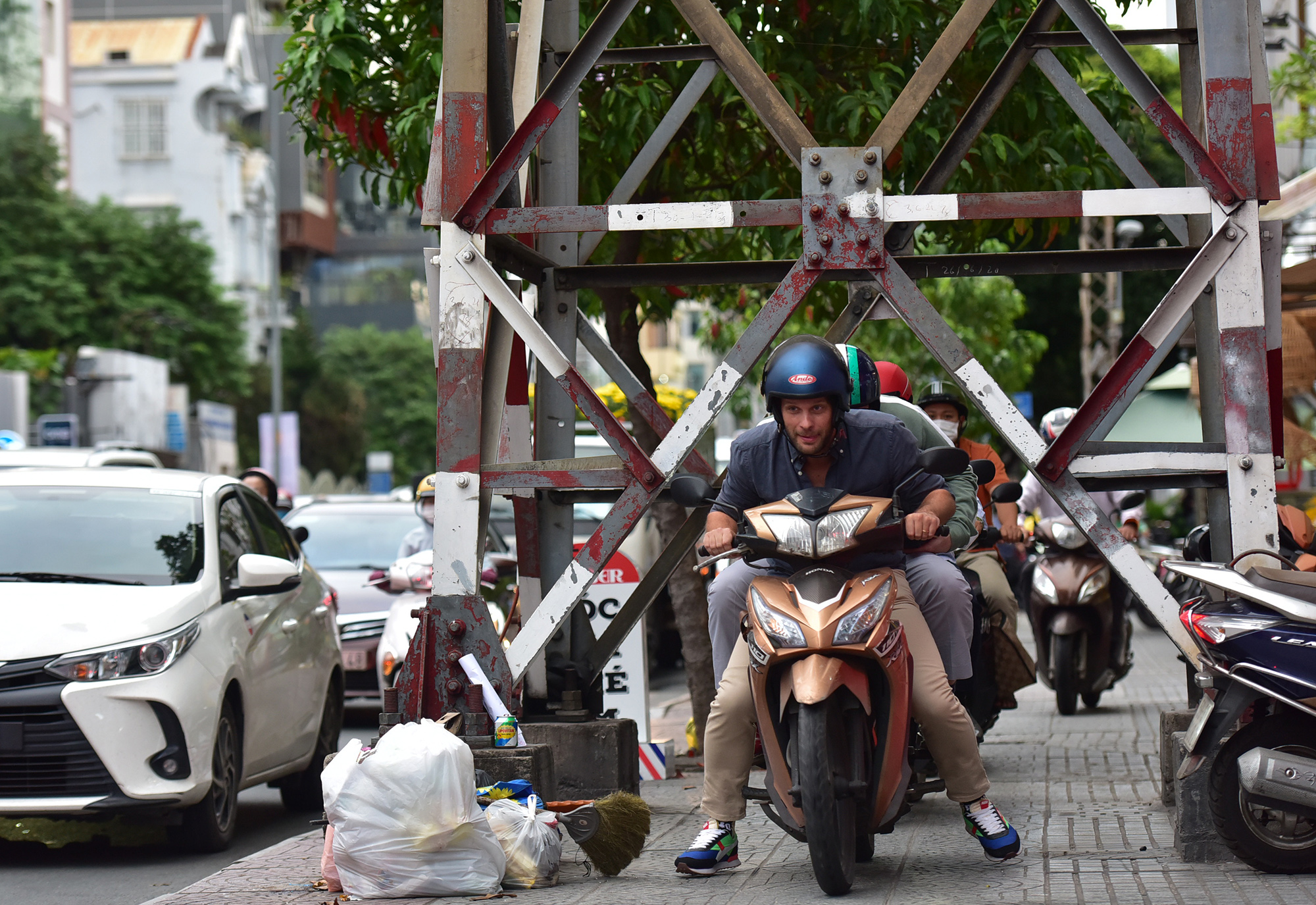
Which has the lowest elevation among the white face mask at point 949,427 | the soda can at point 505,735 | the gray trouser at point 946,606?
the soda can at point 505,735

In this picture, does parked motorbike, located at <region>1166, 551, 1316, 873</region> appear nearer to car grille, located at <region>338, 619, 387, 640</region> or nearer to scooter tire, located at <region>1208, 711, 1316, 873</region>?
scooter tire, located at <region>1208, 711, 1316, 873</region>

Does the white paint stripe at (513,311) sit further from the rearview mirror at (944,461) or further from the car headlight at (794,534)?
the rearview mirror at (944,461)

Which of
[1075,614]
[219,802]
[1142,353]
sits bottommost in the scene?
[219,802]

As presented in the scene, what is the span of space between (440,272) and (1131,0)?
3955 millimetres

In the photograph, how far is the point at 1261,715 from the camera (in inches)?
232

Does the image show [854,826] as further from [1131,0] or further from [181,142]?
[181,142]

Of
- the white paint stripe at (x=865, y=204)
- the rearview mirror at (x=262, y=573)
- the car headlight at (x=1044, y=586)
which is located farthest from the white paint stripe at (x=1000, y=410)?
the car headlight at (x=1044, y=586)

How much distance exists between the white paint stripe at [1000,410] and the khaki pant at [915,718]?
99 centimetres

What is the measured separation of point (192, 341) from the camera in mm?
57500

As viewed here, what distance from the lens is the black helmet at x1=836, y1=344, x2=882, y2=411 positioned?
636cm

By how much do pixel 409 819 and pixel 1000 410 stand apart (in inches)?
101

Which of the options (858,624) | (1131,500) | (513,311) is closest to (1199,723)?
(858,624)

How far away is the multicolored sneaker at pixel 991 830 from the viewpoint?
19.4 ft

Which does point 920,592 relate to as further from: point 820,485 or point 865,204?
point 865,204
